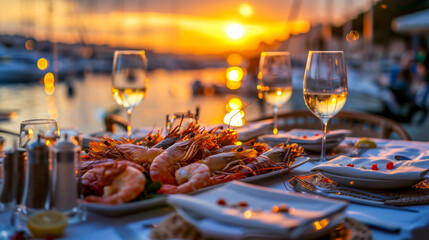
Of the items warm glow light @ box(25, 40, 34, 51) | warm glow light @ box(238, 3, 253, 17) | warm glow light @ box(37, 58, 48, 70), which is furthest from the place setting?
warm glow light @ box(25, 40, 34, 51)

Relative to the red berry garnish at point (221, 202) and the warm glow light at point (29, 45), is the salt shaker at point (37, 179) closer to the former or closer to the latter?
the red berry garnish at point (221, 202)

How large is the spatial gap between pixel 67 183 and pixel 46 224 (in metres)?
0.14

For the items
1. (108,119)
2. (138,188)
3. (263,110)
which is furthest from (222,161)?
(263,110)

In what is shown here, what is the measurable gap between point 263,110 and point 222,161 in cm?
1530

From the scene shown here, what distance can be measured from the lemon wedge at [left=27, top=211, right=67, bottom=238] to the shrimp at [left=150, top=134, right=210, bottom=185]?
16.4 inches

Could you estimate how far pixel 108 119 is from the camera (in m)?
3.72

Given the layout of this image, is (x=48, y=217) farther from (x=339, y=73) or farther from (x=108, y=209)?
(x=339, y=73)

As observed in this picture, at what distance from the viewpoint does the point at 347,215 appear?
1212 millimetres

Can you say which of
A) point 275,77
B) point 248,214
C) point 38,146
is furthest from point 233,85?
point 248,214

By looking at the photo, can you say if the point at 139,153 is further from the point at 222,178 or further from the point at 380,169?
the point at 380,169

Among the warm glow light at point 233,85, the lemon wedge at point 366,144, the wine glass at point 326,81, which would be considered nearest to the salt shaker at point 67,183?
the wine glass at point 326,81

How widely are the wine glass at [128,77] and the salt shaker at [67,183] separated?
1.19m

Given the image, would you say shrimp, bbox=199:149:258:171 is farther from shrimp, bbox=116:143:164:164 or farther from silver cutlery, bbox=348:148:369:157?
silver cutlery, bbox=348:148:369:157

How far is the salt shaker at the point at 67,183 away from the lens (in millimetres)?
1171
